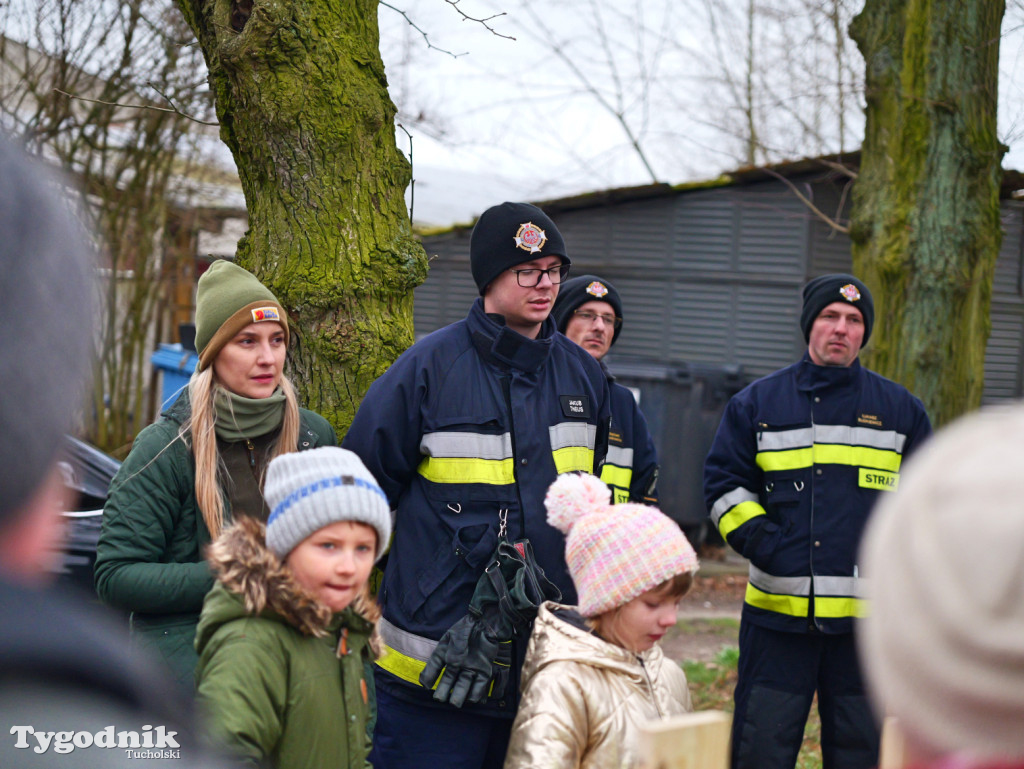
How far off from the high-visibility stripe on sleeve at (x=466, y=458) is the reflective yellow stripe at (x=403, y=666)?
1.79 ft

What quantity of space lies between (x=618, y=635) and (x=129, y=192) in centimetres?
978

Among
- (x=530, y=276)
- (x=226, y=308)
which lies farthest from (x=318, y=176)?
(x=530, y=276)

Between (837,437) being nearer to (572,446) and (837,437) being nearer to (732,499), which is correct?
(732,499)

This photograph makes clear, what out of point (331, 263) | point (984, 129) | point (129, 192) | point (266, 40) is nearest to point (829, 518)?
point (331, 263)

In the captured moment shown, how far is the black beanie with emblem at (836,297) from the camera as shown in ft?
14.1

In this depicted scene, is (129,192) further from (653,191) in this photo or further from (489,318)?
(489,318)

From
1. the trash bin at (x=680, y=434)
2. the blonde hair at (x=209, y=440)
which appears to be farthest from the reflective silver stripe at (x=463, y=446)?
the trash bin at (x=680, y=434)

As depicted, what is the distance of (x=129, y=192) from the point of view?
10875 millimetres

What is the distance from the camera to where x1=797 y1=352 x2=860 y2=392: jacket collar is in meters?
4.18

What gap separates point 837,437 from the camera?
4074mm

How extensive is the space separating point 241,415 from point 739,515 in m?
2.19

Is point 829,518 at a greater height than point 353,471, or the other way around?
point 353,471

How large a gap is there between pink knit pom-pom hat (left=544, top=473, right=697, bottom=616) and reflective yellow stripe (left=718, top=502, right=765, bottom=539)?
1385mm

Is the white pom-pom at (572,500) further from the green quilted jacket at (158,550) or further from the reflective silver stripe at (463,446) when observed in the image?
the green quilted jacket at (158,550)
